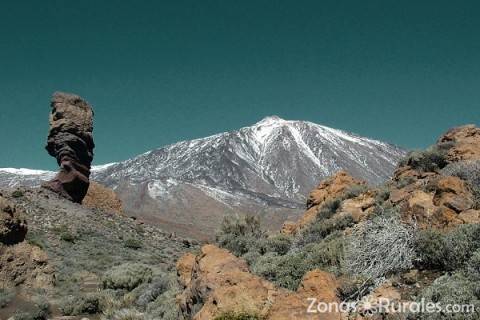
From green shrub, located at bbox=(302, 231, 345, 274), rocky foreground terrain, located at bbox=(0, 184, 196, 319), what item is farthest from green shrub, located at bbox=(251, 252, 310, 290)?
rocky foreground terrain, located at bbox=(0, 184, 196, 319)

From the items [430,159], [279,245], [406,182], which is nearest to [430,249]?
[279,245]

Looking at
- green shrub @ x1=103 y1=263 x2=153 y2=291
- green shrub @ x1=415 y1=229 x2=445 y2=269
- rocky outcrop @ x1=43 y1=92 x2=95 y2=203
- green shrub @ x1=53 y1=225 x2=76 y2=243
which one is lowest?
green shrub @ x1=103 y1=263 x2=153 y2=291

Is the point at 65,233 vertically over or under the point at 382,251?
under

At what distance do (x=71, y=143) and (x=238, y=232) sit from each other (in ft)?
64.0

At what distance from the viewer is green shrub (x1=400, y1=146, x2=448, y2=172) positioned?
14671 mm

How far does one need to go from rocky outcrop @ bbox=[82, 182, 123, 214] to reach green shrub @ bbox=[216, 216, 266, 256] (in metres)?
23.0

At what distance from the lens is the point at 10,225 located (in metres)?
15.3

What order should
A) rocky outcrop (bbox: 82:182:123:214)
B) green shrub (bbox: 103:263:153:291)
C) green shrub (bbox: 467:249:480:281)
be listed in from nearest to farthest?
green shrub (bbox: 467:249:480:281) → green shrub (bbox: 103:263:153:291) → rocky outcrop (bbox: 82:182:123:214)

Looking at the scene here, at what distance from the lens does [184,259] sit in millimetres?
11492

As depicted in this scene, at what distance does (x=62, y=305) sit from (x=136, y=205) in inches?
4388

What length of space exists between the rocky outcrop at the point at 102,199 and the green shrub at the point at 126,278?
2523 cm

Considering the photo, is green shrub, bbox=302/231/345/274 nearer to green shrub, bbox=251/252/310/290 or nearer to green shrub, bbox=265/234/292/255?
green shrub, bbox=251/252/310/290

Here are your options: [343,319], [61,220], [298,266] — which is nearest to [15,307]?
[298,266]

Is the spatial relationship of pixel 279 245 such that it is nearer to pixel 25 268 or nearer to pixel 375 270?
pixel 375 270
